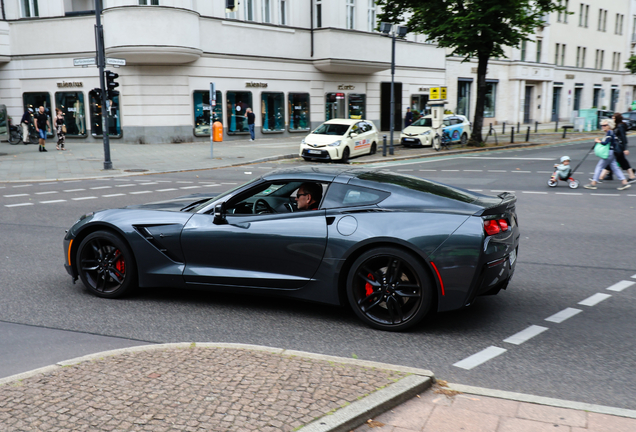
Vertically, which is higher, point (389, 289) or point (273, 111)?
point (273, 111)

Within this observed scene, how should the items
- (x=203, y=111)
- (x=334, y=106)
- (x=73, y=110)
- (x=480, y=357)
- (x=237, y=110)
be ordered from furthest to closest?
1. (x=334, y=106)
2. (x=237, y=110)
3. (x=203, y=111)
4. (x=73, y=110)
5. (x=480, y=357)

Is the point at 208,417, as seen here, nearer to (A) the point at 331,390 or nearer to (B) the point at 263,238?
(A) the point at 331,390

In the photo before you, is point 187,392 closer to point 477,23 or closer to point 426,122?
point 477,23

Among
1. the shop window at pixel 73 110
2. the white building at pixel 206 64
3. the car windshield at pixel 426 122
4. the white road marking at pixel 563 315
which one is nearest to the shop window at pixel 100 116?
the white building at pixel 206 64

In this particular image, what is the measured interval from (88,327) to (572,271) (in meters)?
5.11

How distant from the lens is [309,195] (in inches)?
217

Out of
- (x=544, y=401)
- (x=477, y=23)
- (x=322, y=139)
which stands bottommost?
(x=544, y=401)

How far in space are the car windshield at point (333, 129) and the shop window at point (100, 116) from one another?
36.4 ft

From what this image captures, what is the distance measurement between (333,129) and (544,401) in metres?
21.0

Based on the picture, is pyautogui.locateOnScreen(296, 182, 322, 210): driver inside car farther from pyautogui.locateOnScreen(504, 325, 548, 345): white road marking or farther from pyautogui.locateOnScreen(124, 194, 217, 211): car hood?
pyautogui.locateOnScreen(504, 325, 548, 345): white road marking

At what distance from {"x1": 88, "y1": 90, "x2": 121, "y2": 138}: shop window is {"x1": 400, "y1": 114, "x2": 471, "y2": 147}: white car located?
529 inches

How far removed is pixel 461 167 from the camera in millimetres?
20406

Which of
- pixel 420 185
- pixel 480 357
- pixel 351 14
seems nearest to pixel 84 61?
pixel 420 185

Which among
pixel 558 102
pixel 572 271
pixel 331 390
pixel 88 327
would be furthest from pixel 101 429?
pixel 558 102
